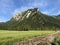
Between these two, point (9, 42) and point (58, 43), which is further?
point (58, 43)

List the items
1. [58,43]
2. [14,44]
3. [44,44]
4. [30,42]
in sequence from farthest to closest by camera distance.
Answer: [58,43], [44,44], [30,42], [14,44]

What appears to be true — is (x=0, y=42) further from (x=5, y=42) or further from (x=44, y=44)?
(x=44, y=44)

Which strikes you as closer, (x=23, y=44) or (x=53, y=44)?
(x=23, y=44)

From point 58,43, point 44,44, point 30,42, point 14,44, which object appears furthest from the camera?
point 58,43

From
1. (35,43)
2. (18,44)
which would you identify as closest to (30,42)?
(35,43)

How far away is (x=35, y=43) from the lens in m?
20.9

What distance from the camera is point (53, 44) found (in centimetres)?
2625

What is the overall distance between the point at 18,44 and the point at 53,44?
862 cm

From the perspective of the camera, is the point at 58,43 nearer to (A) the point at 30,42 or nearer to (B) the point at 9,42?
(A) the point at 30,42

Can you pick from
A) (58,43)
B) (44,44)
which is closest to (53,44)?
(58,43)

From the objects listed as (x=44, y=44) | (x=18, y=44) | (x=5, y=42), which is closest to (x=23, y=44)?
(x=18, y=44)

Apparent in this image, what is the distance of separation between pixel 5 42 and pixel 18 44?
4.68 ft

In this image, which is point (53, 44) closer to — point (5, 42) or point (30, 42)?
point (30, 42)

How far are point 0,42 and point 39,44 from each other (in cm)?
489
